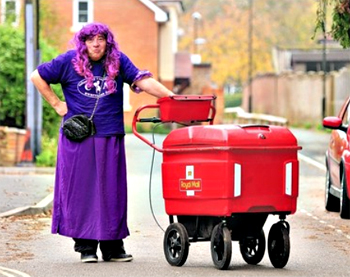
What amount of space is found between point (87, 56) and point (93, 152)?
78 cm

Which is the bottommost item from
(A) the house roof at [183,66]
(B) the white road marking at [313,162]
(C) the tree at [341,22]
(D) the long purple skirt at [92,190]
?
(B) the white road marking at [313,162]

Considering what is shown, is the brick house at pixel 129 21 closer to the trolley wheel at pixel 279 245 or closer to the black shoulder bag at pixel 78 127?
the black shoulder bag at pixel 78 127

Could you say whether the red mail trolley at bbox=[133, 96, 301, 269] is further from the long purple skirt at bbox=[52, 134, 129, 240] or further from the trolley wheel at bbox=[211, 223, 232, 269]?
the long purple skirt at bbox=[52, 134, 129, 240]

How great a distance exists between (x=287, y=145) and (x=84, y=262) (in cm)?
191

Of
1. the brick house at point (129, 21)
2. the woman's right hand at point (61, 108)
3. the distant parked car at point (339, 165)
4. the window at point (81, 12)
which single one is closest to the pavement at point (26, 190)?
the distant parked car at point (339, 165)

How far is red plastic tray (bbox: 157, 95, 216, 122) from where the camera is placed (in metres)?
11.2

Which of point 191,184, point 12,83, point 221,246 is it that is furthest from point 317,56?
point 221,246

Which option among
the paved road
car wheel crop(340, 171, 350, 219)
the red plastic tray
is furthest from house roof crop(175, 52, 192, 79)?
the red plastic tray

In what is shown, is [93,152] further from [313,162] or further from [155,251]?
[313,162]

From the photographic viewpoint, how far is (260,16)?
377 ft

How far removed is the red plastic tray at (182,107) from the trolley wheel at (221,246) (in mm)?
942

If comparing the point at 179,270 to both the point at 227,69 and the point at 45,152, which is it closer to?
the point at 45,152

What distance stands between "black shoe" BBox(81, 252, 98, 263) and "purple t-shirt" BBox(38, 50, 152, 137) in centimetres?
97

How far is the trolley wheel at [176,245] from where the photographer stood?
11.1m
